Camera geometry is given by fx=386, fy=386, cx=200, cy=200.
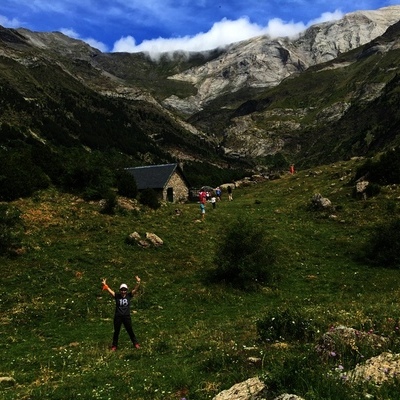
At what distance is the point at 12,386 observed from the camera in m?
10.8

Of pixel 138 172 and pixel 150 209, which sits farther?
pixel 138 172

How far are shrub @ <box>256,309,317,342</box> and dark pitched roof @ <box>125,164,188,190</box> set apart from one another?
4917cm

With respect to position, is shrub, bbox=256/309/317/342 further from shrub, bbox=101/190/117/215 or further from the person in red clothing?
shrub, bbox=101/190/117/215

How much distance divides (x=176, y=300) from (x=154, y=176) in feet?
145

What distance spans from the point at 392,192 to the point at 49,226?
3231cm

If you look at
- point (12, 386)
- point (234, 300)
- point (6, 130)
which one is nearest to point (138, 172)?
point (234, 300)

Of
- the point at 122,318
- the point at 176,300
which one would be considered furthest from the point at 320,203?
the point at 122,318

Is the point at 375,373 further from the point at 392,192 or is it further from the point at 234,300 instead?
the point at 392,192

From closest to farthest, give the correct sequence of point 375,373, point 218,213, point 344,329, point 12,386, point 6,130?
point 375,373 < point 344,329 < point 12,386 < point 218,213 < point 6,130

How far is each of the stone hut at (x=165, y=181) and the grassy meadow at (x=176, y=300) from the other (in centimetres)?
1889

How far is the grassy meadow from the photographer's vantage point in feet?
31.6

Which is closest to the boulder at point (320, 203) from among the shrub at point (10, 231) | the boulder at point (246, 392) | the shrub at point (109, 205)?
A: the shrub at point (109, 205)

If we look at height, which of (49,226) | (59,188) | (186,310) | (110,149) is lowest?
(186,310)

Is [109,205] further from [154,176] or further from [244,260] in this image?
[154,176]
